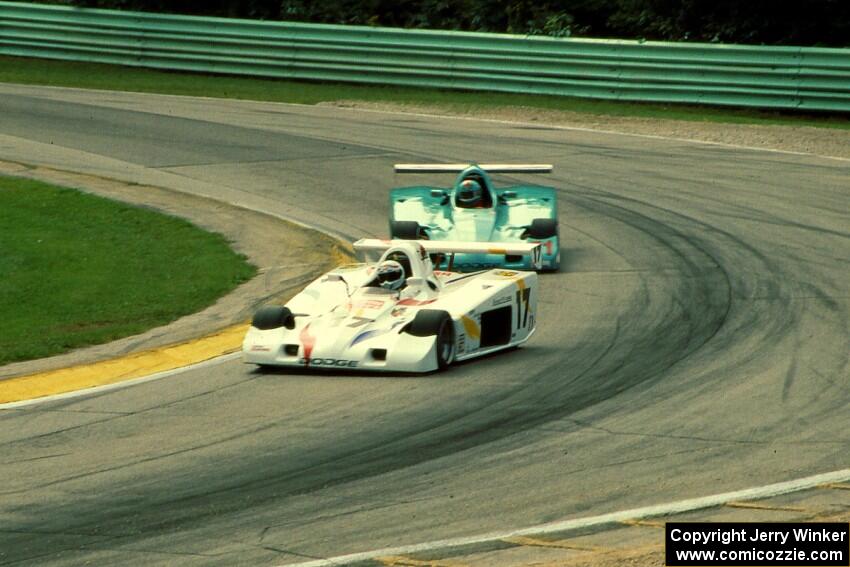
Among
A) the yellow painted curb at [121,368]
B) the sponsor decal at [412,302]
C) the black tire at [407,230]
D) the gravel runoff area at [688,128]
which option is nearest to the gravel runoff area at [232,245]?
the yellow painted curb at [121,368]

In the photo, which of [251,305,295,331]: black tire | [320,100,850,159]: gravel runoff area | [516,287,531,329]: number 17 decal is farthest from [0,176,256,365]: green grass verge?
[320,100,850,159]: gravel runoff area

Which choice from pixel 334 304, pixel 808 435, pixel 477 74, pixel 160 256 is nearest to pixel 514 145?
pixel 477 74

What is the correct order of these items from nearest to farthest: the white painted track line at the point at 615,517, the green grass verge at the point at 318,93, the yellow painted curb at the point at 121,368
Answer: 1. the white painted track line at the point at 615,517
2. the yellow painted curb at the point at 121,368
3. the green grass verge at the point at 318,93

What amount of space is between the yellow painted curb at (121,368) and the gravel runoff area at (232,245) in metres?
0.17

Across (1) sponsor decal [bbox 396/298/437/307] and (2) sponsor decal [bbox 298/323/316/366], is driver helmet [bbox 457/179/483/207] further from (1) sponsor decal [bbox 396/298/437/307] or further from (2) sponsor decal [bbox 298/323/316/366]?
(2) sponsor decal [bbox 298/323/316/366]

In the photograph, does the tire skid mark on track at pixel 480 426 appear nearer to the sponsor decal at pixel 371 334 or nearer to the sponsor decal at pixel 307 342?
the sponsor decal at pixel 371 334

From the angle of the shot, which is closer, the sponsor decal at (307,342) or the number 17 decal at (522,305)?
the sponsor decal at (307,342)

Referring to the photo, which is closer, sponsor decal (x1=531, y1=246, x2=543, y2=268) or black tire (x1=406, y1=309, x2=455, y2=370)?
black tire (x1=406, y1=309, x2=455, y2=370)

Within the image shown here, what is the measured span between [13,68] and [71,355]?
77.9 ft

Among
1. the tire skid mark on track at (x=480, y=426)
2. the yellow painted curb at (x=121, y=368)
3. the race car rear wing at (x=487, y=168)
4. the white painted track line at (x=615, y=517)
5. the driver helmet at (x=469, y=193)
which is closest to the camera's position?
the white painted track line at (x=615, y=517)

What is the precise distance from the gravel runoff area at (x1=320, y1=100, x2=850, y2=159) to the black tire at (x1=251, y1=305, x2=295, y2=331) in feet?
48.7

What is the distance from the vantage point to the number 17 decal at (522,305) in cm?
1391

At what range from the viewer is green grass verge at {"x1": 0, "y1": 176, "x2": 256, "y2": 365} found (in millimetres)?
14578

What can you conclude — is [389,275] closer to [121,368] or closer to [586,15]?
[121,368]
